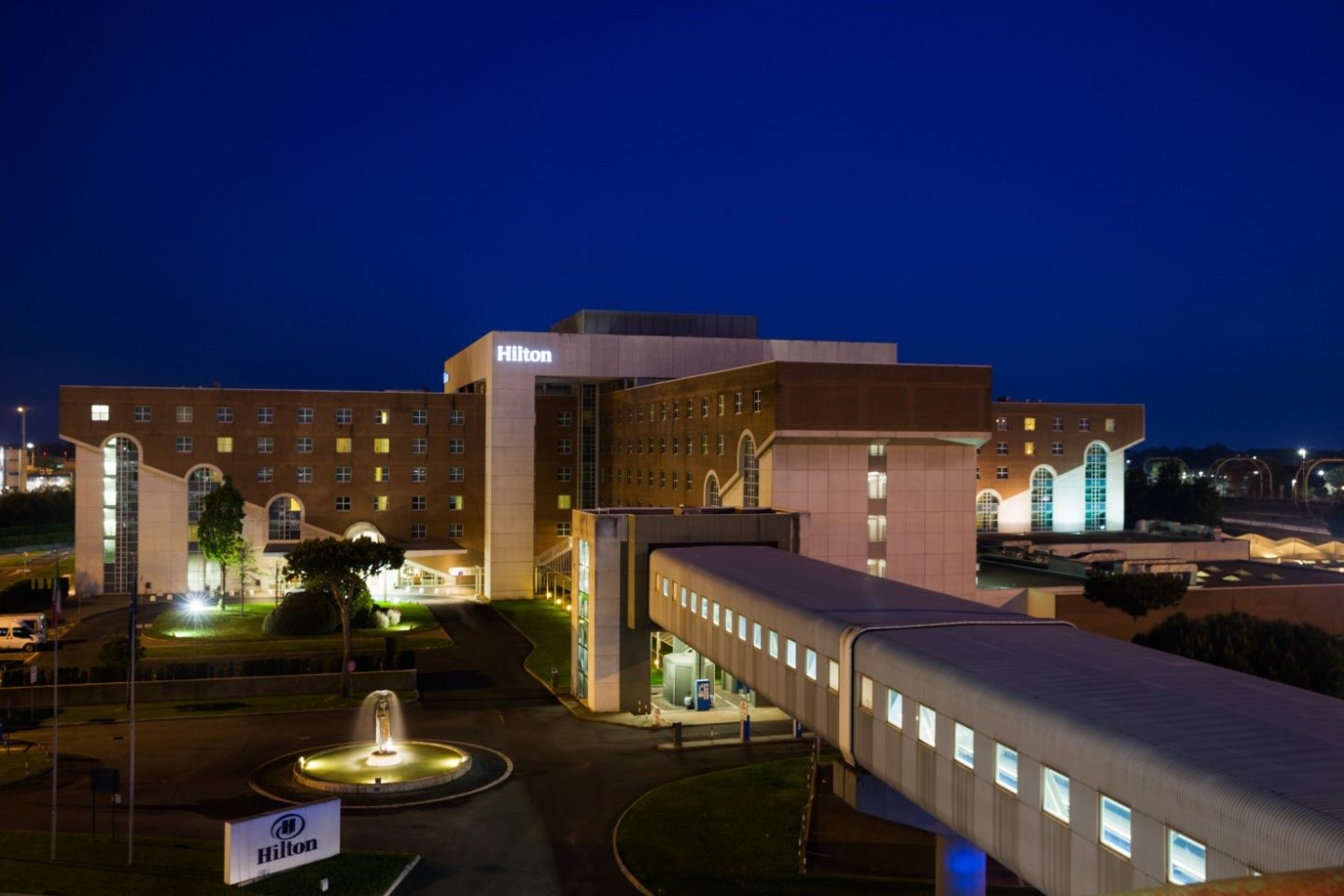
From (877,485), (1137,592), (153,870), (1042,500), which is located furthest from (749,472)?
(1042,500)

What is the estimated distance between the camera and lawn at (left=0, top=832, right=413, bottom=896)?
81.7 feet

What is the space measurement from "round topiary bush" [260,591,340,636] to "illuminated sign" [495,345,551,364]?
2471 centimetres

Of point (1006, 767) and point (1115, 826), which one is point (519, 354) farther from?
point (1115, 826)

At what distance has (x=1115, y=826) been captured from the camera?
47.5 feet

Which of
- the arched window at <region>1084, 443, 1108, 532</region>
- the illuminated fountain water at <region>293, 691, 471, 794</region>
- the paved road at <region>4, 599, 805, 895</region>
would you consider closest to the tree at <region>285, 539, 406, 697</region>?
the paved road at <region>4, 599, 805, 895</region>

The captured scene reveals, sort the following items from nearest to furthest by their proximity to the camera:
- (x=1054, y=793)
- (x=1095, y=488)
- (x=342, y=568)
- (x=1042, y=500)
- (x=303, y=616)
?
(x=1054, y=793) → (x=342, y=568) → (x=303, y=616) → (x=1042, y=500) → (x=1095, y=488)

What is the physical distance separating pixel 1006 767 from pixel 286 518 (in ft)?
234

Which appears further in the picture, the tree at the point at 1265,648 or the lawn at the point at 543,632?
the lawn at the point at 543,632

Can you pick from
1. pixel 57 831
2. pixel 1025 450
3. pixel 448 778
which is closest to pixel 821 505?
pixel 448 778

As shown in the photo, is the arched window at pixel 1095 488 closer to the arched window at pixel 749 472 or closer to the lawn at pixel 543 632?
the lawn at pixel 543 632

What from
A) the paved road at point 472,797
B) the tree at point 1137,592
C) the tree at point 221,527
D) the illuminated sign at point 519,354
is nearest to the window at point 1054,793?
the paved road at point 472,797

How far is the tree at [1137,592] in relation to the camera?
55906 mm

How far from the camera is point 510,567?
260 ft

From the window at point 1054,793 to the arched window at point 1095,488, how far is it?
94.5m
